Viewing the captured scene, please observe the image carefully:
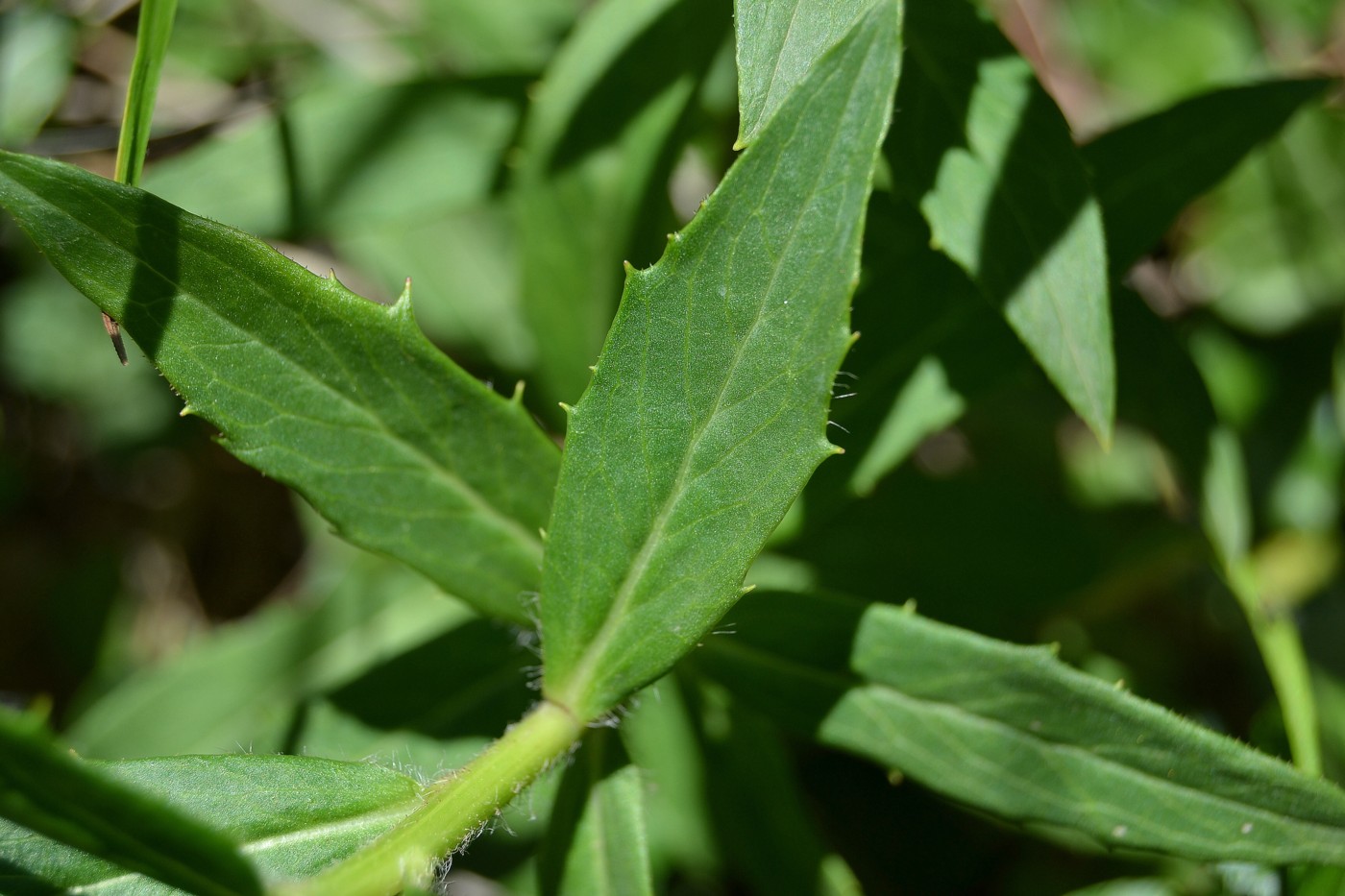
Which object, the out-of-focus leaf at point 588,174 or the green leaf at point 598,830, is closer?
the green leaf at point 598,830

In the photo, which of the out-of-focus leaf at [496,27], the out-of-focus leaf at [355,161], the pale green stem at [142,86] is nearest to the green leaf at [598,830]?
the pale green stem at [142,86]

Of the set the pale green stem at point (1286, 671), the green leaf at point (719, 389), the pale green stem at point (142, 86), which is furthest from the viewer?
the pale green stem at point (1286, 671)

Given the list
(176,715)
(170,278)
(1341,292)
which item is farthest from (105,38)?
(1341,292)

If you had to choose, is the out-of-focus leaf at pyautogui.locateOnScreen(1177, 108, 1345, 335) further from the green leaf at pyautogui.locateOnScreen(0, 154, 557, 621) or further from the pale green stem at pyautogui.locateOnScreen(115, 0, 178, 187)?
the pale green stem at pyautogui.locateOnScreen(115, 0, 178, 187)

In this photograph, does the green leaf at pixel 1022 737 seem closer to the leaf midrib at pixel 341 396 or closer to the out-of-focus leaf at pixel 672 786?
the leaf midrib at pixel 341 396

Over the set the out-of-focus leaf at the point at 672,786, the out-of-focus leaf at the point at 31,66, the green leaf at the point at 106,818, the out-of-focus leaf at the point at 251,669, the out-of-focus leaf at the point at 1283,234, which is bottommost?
the out-of-focus leaf at the point at 672,786

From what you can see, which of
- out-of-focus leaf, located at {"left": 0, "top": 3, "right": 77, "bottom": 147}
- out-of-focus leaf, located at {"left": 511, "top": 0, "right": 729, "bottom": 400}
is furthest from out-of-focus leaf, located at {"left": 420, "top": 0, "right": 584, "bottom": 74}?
out-of-focus leaf, located at {"left": 0, "top": 3, "right": 77, "bottom": 147}
